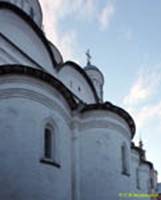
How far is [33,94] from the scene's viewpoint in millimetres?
12109

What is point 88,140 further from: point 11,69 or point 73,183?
point 11,69

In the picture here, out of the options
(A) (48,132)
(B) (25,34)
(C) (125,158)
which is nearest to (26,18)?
(B) (25,34)

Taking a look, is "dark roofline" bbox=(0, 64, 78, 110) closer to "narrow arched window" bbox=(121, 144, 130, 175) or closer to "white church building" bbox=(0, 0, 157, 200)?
"white church building" bbox=(0, 0, 157, 200)

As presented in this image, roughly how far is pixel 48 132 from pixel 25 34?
4459 millimetres

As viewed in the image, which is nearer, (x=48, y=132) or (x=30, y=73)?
(x=30, y=73)

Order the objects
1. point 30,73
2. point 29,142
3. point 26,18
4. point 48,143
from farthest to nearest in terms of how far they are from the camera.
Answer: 1. point 26,18
2. point 48,143
3. point 30,73
4. point 29,142

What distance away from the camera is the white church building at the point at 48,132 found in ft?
37.1

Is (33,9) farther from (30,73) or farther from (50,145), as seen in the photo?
(50,145)

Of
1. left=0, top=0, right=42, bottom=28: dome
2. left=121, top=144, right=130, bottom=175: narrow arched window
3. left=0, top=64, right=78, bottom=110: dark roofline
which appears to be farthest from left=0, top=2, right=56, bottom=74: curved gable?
left=121, top=144, right=130, bottom=175: narrow arched window

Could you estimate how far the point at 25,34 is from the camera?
15375 millimetres

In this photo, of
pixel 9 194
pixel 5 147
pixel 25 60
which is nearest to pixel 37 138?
pixel 5 147

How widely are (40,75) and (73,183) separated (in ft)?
11.4

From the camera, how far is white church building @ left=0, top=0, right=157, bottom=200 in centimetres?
1130

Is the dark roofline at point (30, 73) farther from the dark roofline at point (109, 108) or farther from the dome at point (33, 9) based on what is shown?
the dome at point (33, 9)
